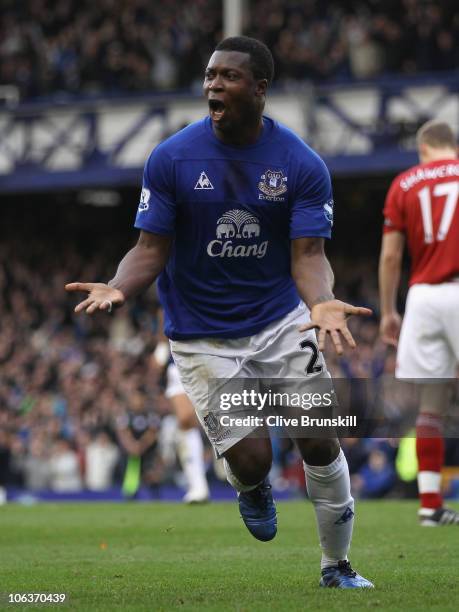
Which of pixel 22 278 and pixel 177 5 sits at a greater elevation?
pixel 177 5

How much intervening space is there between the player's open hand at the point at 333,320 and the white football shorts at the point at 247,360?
0.58 meters

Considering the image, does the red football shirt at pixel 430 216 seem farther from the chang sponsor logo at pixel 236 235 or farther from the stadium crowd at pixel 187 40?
the stadium crowd at pixel 187 40

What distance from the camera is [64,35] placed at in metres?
27.1

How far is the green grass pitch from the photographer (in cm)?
524

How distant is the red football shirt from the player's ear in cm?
290

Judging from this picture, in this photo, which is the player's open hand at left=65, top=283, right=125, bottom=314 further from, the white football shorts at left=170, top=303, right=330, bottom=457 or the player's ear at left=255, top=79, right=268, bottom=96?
the player's ear at left=255, top=79, right=268, bottom=96

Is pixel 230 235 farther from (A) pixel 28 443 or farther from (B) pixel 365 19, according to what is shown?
(B) pixel 365 19

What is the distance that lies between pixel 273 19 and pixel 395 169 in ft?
12.2

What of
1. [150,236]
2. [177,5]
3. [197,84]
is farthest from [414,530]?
[177,5]

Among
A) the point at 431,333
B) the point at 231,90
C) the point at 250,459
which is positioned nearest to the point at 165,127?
the point at 431,333

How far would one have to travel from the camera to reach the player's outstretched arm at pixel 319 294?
5.06m

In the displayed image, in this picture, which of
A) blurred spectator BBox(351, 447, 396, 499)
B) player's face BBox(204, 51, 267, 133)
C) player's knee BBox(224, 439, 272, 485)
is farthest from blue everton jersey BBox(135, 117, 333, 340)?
blurred spectator BBox(351, 447, 396, 499)

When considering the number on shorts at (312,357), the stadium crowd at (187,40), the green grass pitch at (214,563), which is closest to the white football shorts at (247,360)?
the number on shorts at (312,357)

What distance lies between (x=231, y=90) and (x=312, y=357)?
3.90ft
